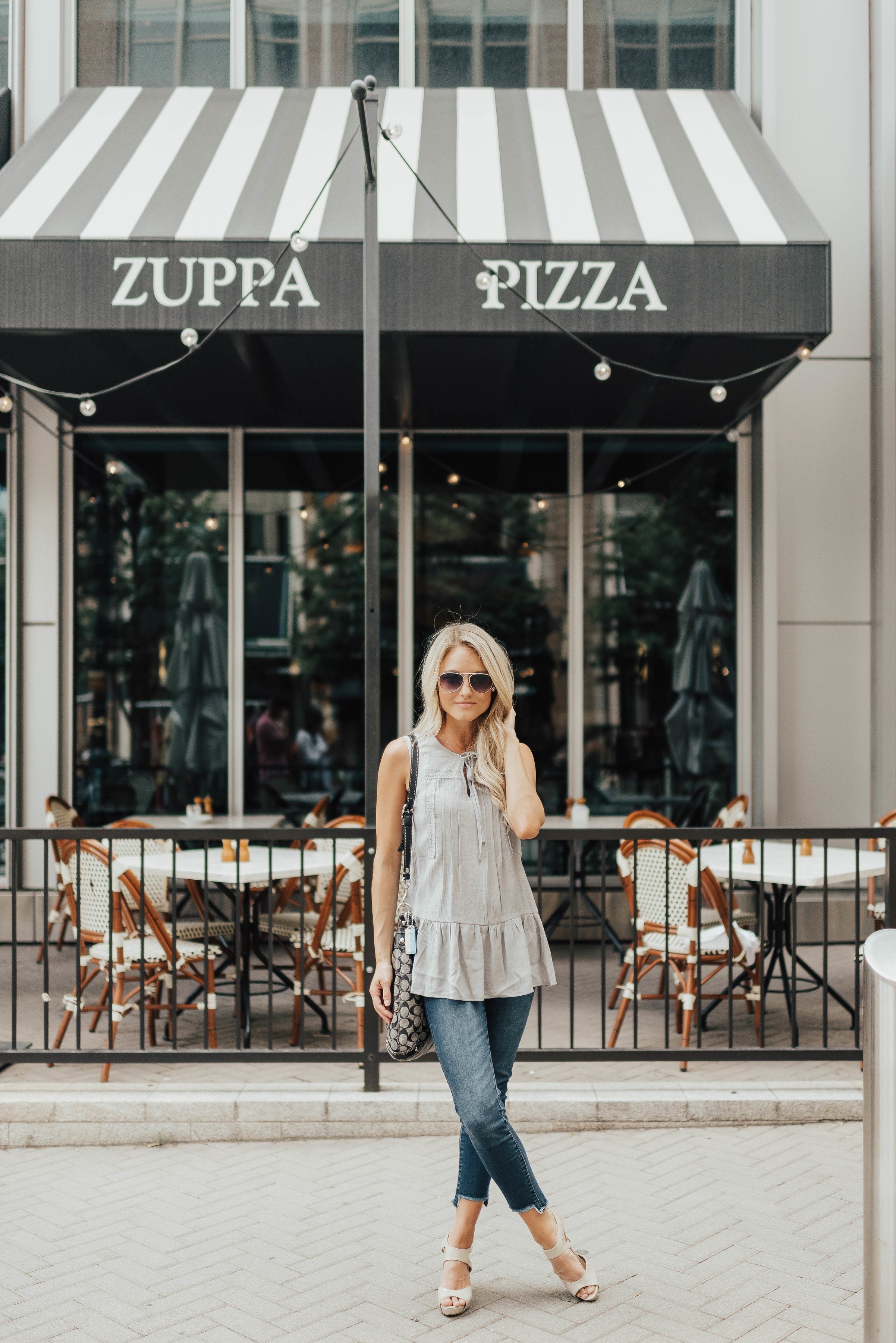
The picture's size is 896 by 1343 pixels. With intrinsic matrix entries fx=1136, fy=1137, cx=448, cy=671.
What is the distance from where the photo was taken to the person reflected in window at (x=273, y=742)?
900cm

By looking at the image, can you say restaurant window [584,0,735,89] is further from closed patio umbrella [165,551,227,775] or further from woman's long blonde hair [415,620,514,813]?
woman's long blonde hair [415,620,514,813]

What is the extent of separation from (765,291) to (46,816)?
5884mm

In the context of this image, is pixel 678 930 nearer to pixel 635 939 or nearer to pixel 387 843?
pixel 635 939

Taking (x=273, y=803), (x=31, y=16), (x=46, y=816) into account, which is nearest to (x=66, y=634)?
(x=46, y=816)

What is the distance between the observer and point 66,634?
8750 mm

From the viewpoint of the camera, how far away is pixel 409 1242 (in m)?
3.79

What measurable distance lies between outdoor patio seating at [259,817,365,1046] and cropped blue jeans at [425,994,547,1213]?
186cm

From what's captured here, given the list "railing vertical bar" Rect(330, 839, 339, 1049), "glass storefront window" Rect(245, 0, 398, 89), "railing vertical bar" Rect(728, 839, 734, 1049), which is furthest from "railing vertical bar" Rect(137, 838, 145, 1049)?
"glass storefront window" Rect(245, 0, 398, 89)

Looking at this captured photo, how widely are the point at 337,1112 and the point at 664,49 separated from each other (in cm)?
781

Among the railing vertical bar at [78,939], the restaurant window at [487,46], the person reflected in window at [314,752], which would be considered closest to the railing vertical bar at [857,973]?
the railing vertical bar at [78,939]

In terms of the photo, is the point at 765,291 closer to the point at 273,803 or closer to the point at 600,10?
the point at 600,10

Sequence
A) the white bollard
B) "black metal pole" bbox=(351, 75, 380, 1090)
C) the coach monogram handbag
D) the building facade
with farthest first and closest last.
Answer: the building facade → "black metal pole" bbox=(351, 75, 380, 1090) → the coach monogram handbag → the white bollard

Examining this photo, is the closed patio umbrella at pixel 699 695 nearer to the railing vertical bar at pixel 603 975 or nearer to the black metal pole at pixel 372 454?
the railing vertical bar at pixel 603 975

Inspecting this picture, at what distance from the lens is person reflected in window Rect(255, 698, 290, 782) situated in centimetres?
900
